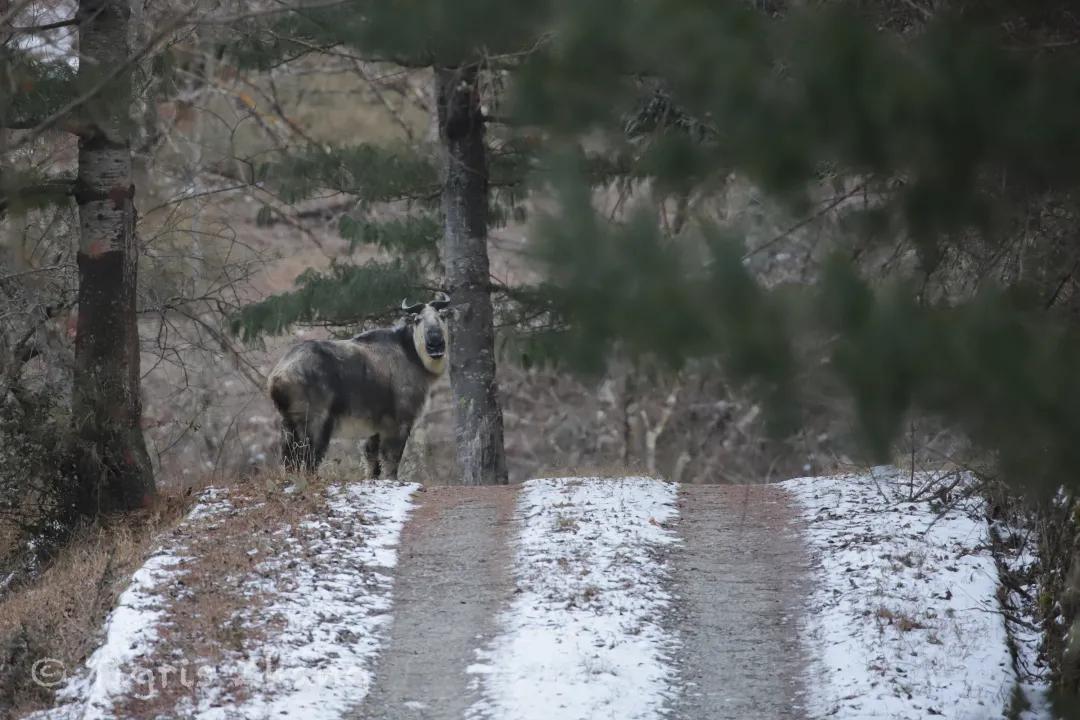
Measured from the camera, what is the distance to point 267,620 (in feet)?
28.6

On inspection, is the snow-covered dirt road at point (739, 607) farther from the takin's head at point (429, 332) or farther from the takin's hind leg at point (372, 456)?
the takin's hind leg at point (372, 456)

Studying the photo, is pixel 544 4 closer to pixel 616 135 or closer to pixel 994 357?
pixel 616 135

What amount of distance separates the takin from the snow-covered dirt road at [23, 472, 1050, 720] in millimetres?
1302

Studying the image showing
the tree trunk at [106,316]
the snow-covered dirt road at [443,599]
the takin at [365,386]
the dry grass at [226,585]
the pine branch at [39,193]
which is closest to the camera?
the pine branch at [39,193]

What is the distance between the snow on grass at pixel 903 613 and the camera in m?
8.13

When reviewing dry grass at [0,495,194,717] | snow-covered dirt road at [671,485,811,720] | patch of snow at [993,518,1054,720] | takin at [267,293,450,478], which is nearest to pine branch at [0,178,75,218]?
dry grass at [0,495,194,717]

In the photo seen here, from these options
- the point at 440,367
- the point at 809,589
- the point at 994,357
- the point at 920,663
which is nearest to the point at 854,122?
the point at 994,357

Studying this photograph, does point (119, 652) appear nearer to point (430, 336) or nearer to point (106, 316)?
point (106, 316)

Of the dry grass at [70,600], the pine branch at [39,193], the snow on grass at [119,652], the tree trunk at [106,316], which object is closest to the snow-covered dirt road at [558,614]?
the snow on grass at [119,652]

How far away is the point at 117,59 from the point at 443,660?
6045 mm

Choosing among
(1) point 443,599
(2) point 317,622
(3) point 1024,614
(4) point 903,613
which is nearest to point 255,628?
(2) point 317,622

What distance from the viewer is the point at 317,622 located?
8.85 meters

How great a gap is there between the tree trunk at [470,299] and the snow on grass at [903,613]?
5.04 m

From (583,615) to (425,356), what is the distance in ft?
19.2
